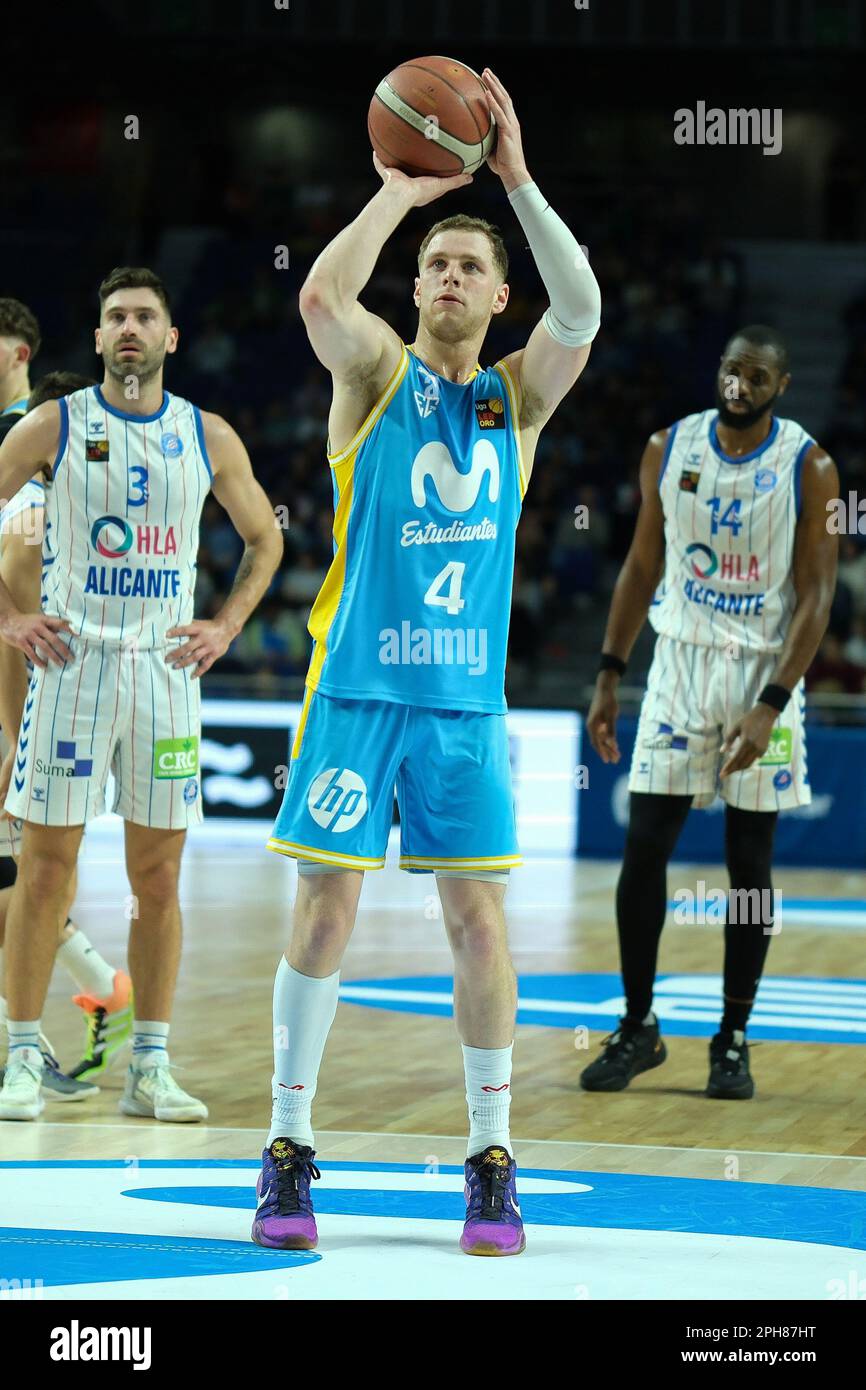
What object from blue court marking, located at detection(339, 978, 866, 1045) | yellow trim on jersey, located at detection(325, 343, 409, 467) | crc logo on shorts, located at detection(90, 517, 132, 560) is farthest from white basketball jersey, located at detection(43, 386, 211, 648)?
blue court marking, located at detection(339, 978, 866, 1045)

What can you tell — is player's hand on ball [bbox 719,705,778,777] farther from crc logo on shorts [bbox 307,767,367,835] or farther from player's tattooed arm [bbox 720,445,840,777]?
crc logo on shorts [bbox 307,767,367,835]

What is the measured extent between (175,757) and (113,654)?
331mm

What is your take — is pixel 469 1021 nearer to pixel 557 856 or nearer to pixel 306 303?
pixel 306 303

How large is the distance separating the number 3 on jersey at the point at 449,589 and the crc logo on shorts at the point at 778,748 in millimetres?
2029

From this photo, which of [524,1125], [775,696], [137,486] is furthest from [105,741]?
[775,696]

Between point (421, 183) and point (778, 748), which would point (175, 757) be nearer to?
point (778, 748)

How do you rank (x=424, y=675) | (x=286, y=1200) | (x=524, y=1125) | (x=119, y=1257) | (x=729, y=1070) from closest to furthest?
1. (x=119, y=1257)
2. (x=286, y=1200)
3. (x=424, y=675)
4. (x=524, y=1125)
5. (x=729, y=1070)

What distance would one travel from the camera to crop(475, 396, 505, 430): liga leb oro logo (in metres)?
3.94

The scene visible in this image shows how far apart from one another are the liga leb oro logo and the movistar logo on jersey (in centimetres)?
6

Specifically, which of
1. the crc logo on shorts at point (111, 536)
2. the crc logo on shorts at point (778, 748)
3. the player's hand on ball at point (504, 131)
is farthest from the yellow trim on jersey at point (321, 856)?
the crc logo on shorts at point (778, 748)

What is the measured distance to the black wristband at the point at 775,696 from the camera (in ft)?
18.1

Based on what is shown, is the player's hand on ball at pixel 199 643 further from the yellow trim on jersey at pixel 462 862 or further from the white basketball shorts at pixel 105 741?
the yellow trim on jersey at pixel 462 862

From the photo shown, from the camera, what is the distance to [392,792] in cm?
387

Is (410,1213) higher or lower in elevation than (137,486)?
lower
